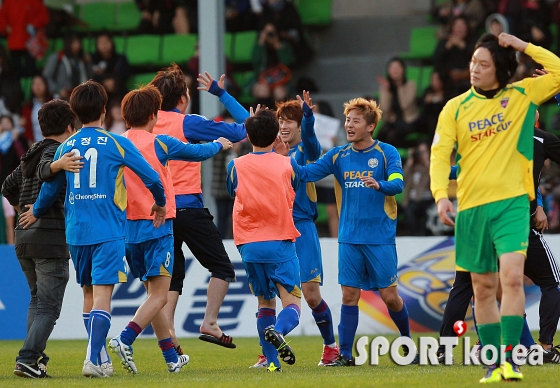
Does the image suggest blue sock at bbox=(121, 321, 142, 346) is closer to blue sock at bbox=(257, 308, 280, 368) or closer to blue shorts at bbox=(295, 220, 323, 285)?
blue sock at bbox=(257, 308, 280, 368)

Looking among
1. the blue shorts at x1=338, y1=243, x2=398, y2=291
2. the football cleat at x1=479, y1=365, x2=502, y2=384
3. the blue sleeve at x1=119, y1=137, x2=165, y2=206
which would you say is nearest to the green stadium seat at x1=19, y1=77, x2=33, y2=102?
the blue shorts at x1=338, y1=243, x2=398, y2=291

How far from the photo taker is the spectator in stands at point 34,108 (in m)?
17.1

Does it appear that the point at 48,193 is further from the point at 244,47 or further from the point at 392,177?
the point at 244,47

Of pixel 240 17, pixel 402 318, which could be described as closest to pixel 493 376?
pixel 402 318

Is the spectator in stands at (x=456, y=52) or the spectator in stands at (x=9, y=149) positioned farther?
the spectator in stands at (x=9, y=149)

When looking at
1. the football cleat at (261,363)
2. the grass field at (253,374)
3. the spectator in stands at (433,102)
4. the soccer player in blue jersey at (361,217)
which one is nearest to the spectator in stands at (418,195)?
the spectator in stands at (433,102)

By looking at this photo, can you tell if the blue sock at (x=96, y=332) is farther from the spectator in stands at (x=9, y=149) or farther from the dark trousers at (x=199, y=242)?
the spectator in stands at (x=9, y=149)

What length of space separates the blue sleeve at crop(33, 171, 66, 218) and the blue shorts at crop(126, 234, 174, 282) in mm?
672

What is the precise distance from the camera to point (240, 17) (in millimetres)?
18578

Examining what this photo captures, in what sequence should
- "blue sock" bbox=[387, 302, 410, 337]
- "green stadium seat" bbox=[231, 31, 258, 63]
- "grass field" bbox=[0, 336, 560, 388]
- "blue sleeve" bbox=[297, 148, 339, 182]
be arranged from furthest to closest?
1. "green stadium seat" bbox=[231, 31, 258, 63]
2. "blue sock" bbox=[387, 302, 410, 337]
3. "blue sleeve" bbox=[297, 148, 339, 182]
4. "grass field" bbox=[0, 336, 560, 388]

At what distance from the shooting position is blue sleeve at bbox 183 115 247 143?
771 cm

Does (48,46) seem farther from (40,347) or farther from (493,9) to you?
(40,347)

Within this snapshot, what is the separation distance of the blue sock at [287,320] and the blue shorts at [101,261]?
1.17m

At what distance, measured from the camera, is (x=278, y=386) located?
19.3 ft
